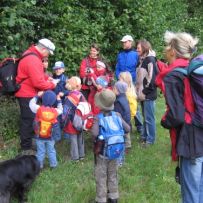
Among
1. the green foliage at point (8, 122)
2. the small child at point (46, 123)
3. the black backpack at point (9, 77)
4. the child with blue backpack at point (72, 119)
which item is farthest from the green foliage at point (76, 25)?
the small child at point (46, 123)

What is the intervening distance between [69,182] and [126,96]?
197 cm

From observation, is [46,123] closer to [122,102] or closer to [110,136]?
[122,102]

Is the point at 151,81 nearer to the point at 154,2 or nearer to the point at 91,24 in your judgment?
the point at 91,24

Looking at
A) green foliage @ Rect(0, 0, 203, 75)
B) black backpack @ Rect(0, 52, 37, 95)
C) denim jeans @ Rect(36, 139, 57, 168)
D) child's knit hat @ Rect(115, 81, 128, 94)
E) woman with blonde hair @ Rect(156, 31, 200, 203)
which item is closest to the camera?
woman with blonde hair @ Rect(156, 31, 200, 203)

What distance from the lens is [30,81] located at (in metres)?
7.09

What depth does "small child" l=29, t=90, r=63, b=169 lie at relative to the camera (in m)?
6.68

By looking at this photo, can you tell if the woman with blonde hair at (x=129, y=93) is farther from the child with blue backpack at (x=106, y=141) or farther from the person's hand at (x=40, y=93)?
the child with blue backpack at (x=106, y=141)

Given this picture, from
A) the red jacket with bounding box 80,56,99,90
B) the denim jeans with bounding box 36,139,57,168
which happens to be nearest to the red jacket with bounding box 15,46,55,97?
the denim jeans with bounding box 36,139,57,168

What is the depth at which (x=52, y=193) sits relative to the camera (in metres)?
6.14

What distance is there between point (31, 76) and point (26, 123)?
2.76 ft

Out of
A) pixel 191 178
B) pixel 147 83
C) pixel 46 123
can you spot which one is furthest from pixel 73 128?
pixel 191 178

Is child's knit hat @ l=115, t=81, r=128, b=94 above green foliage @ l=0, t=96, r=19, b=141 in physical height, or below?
above

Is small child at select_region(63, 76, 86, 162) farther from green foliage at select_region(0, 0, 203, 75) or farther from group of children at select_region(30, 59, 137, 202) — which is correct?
green foliage at select_region(0, 0, 203, 75)

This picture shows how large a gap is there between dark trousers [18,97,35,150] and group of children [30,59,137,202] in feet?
0.80
